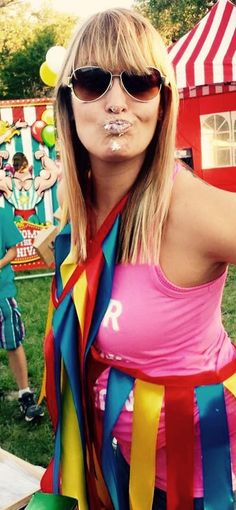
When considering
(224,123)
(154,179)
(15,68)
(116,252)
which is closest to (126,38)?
(154,179)

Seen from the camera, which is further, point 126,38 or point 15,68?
point 15,68

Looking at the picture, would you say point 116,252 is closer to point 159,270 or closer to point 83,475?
point 159,270

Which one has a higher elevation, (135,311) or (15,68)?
(15,68)

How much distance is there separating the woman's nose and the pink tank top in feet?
0.90

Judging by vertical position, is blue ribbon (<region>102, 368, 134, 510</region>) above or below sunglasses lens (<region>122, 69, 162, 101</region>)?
below

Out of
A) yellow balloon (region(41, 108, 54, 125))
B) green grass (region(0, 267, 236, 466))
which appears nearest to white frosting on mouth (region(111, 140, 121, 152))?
green grass (region(0, 267, 236, 466))

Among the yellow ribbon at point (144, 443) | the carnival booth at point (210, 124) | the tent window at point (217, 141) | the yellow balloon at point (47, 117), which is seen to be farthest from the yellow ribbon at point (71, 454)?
the tent window at point (217, 141)

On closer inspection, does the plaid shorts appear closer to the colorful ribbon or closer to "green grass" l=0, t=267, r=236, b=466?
"green grass" l=0, t=267, r=236, b=466

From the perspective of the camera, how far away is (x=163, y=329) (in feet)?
3.43

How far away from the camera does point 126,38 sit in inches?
40.8

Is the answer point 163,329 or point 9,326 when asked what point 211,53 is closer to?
point 9,326

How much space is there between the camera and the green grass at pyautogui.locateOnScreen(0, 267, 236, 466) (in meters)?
3.14

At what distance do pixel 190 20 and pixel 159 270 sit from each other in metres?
24.6

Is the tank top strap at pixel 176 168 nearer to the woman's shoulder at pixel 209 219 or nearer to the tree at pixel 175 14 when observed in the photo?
the woman's shoulder at pixel 209 219
